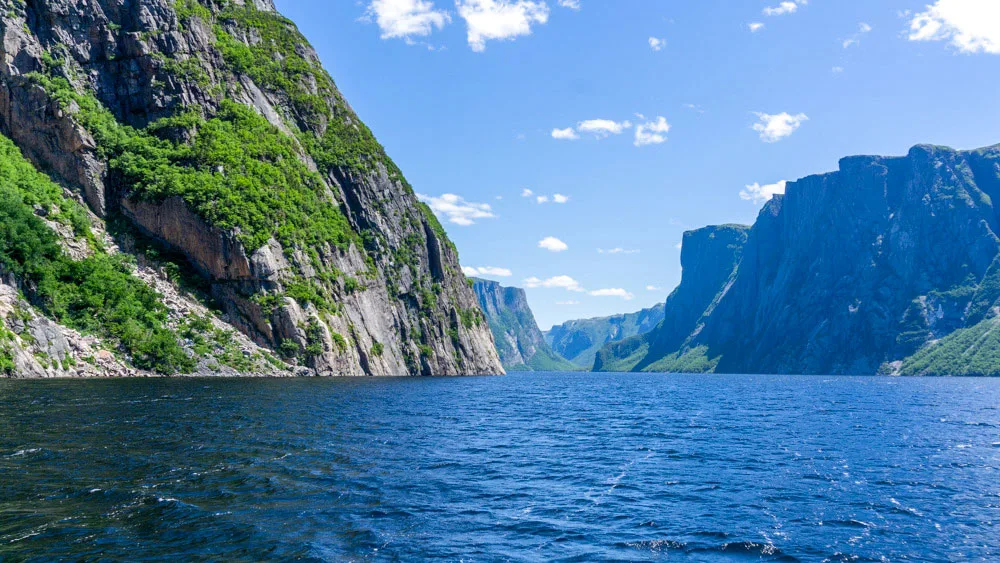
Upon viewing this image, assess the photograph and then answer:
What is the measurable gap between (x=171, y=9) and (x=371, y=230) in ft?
177

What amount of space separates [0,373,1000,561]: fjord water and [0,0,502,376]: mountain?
1112 inches

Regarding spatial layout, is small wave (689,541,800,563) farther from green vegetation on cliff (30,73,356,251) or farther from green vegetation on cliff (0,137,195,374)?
green vegetation on cliff (30,73,356,251)

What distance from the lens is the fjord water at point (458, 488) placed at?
15883 mm

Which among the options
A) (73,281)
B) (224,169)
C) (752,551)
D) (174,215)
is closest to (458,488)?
(752,551)

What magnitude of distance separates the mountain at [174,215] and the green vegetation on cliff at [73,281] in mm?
206

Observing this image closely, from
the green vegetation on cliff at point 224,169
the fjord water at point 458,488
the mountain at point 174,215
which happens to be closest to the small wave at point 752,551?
the fjord water at point 458,488

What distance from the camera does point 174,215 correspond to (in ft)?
282

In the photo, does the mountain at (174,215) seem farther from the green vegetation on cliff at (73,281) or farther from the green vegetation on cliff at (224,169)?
the green vegetation on cliff at (224,169)

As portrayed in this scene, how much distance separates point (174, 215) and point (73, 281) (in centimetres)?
1959

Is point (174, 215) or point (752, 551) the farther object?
point (174, 215)

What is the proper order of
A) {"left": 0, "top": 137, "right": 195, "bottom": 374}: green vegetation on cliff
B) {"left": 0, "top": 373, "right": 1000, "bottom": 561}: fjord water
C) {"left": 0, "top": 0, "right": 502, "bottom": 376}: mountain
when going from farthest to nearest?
{"left": 0, "top": 0, "right": 502, "bottom": 376}: mountain → {"left": 0, "top": 137, "right": 195, "bottom": 374}: green vegetation on cliff → {"left": 0, "top": 373, "right": 1000, "bottom": 561}: fjord water

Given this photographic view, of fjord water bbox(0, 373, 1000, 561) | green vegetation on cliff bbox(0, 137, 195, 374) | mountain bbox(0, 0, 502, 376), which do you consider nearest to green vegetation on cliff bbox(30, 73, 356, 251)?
mountain bbox(0, 0, 502, 376)

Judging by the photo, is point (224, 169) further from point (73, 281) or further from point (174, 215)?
point (73, 281)

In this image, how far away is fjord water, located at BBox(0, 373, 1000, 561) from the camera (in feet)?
52.1
